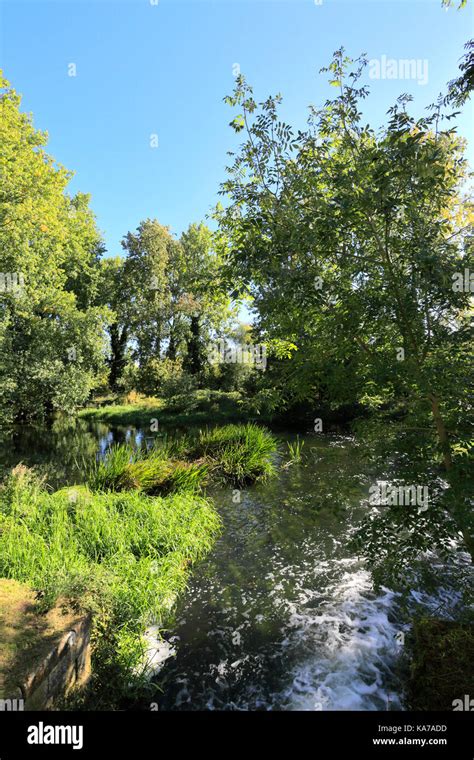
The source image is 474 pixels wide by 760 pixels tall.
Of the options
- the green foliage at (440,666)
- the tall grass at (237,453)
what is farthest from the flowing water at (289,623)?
the tall grass at (237,453)

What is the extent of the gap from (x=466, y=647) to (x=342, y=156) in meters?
4.49

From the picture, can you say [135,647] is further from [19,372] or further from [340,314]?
[19,372]

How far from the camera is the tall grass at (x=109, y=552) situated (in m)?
4.01

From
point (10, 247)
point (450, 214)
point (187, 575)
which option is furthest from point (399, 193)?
point (10, 247)

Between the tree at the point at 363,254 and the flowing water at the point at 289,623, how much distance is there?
1015 millimetres

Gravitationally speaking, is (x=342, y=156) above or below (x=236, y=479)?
above

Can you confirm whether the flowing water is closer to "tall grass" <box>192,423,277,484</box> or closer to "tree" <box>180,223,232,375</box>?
"tall grass" <box>192,423,277,484</box>

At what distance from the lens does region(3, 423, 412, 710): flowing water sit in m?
3.75

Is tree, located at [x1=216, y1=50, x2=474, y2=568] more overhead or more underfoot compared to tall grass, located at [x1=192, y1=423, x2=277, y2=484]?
more overhead

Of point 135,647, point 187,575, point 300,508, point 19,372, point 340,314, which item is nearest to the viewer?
point 340,314

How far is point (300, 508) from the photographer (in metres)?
8.77

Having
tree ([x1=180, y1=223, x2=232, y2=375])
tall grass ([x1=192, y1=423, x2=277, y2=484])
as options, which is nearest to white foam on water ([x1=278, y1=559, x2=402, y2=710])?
tall grass ([x1=192, y1=423, x2=277, y2=484])

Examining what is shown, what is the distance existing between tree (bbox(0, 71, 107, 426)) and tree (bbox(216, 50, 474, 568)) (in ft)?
33.3

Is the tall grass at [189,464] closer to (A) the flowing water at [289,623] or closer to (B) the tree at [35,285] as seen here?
(A) the flowing water at [289,623]
